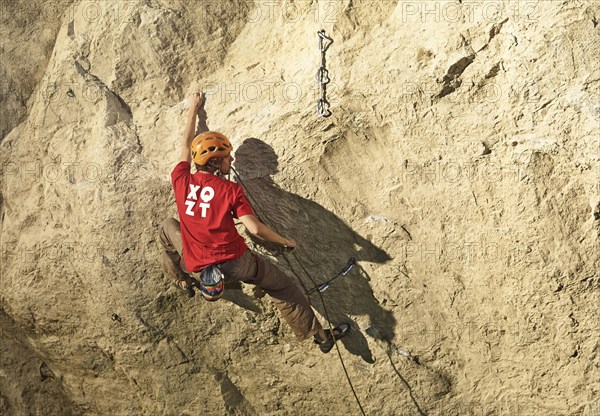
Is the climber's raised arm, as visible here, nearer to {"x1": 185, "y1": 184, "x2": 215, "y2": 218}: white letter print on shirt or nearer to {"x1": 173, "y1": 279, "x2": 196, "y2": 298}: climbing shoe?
{"x1": 185, "y1": 184, "x2": 215, "y2": 218}: white letter print on shirt

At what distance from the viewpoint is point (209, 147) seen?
189 inches

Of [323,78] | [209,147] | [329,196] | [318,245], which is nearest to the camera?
[209,147]

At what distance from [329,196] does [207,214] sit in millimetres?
981

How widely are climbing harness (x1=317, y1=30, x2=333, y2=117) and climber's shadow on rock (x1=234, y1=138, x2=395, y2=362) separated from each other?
0.51 m

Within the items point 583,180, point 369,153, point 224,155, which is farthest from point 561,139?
point 224,155

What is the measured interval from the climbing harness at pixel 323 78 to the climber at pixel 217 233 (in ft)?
2.48

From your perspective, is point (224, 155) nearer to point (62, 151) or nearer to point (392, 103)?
point (392, 103)

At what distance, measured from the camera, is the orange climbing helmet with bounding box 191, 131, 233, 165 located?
4.80 m

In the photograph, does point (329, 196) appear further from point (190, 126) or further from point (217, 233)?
point (190, 126)

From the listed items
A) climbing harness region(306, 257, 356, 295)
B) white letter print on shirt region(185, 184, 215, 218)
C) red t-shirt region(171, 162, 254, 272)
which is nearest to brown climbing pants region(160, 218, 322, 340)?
red t-shirt region(171, 162, 254, 272)

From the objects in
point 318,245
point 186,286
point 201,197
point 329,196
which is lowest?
point 186,286

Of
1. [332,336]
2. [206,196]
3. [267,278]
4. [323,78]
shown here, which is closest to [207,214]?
[206,196]

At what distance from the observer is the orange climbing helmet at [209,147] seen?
15.8ft

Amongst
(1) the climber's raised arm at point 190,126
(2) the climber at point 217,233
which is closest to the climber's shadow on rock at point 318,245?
(2) the climber at point 217,233
